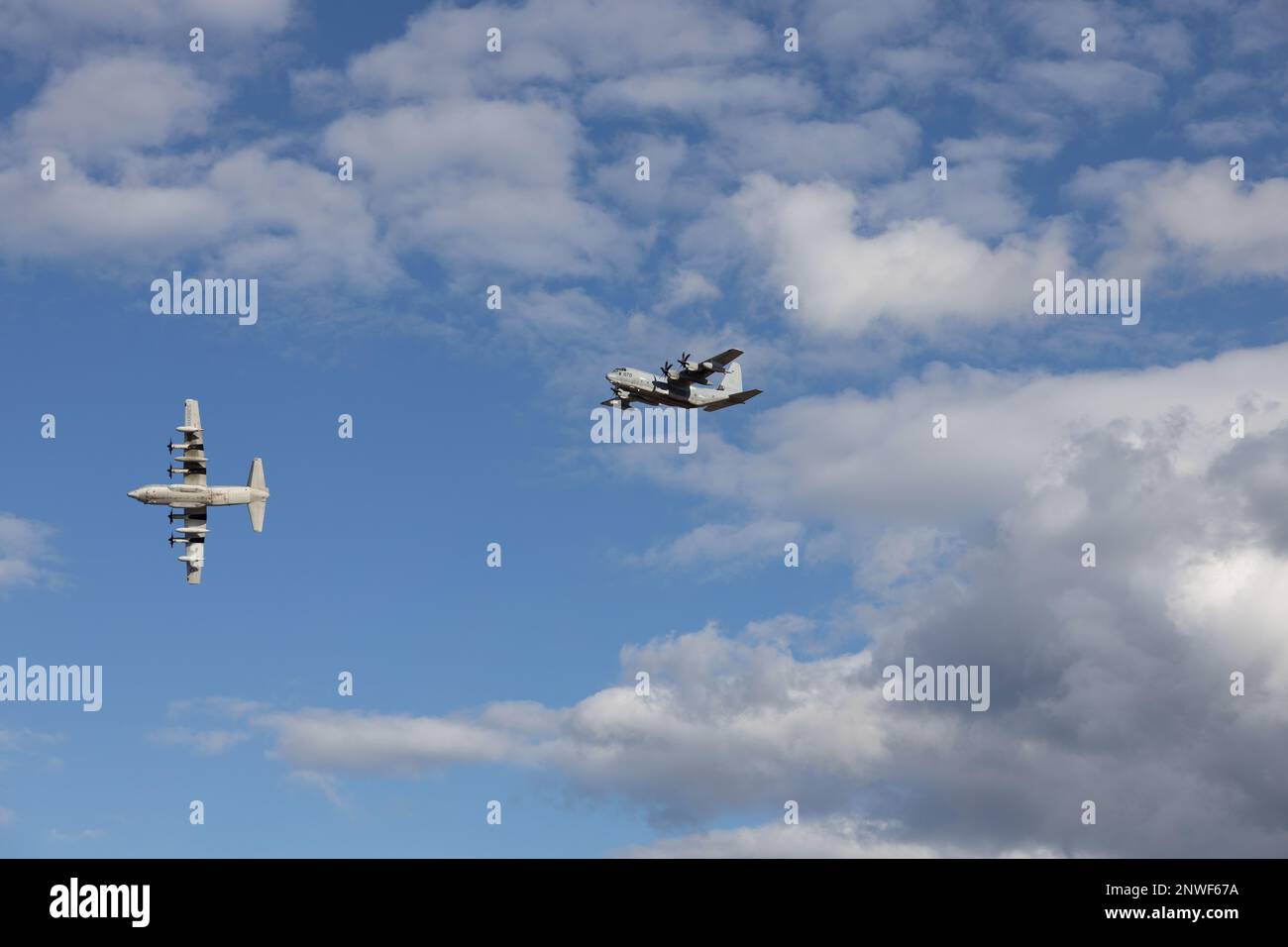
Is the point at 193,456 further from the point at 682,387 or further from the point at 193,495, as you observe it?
the point at 682,387

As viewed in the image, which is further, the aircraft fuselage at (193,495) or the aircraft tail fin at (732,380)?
the aircraft tail fin at (732,380)

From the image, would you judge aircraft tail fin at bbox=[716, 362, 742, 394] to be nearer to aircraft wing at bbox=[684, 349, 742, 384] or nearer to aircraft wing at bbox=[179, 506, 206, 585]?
aircraft wing at bbox=[684, 349, 742, 384]

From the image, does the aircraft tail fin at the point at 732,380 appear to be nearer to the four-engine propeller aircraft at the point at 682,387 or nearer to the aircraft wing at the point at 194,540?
the four-engine propeller aircraft at the point at 682,387

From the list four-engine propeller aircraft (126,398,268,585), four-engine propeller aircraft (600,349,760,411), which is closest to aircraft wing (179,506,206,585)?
four-engine propeller aircraft (126,398,268,585)

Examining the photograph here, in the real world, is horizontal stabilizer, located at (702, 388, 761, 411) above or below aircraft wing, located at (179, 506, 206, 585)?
above

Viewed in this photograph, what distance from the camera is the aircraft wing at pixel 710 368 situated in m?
157

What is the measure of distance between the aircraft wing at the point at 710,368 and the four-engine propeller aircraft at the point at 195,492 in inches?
1883

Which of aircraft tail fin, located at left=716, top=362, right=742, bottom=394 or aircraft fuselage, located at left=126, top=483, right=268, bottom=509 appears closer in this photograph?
aircraft fuselage, located at left=126, top=483, right=268, bottom=509

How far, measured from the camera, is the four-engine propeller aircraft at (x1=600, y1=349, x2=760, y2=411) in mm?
159250

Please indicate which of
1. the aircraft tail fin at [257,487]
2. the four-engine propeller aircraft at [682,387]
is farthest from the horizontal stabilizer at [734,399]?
the aircraft tail fin at [257,487]

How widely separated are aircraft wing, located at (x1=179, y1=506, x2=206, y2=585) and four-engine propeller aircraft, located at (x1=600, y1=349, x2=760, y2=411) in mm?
45708
